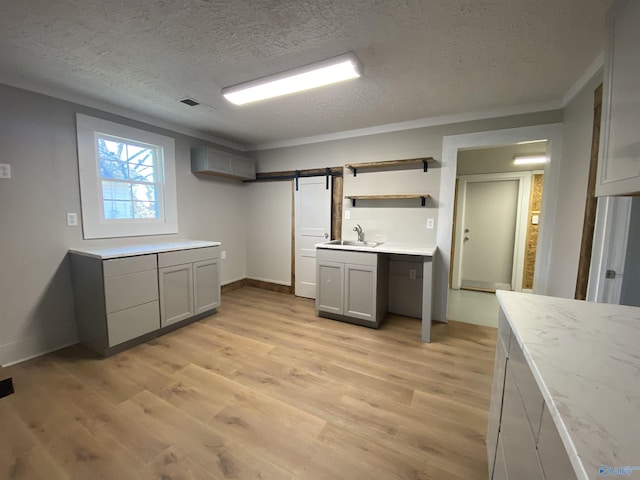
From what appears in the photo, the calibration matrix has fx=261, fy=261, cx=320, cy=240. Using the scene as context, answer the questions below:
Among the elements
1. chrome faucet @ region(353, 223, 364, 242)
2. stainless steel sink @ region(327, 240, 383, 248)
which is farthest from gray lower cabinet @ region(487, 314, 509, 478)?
chrome faucet @ region(353, 223, 364, 242)

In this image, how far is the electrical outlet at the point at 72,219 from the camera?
99.1 inches

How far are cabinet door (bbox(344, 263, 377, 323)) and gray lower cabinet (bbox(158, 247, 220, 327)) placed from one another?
1.66 m

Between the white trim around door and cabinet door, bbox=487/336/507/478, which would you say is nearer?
cabinet door, bbox=487/336/507/478

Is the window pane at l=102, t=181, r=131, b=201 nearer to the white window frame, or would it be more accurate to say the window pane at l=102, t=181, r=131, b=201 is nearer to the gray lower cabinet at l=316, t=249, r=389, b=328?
the white window frame

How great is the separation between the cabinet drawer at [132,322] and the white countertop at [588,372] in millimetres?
2953

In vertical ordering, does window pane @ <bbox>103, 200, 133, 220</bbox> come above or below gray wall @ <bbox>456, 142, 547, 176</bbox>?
below

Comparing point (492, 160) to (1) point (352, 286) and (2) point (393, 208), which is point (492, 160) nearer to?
(2) point (393, 208)

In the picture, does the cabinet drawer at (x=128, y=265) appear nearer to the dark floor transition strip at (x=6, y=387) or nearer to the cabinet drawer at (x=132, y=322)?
the cabinet drawer at (x=132, y=322)

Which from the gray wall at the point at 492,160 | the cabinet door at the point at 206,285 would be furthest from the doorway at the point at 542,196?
the cabinet door at the point at 206,285

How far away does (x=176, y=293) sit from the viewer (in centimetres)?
287

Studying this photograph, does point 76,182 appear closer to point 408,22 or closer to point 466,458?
point 408,22

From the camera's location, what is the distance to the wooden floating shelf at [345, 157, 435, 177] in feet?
10.0

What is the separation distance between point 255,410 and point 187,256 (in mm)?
1875

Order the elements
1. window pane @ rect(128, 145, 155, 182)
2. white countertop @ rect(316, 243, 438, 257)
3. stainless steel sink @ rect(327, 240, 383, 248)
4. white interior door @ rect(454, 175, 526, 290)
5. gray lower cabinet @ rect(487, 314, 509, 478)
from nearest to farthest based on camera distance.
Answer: gray lower cabinet @ rect(487, 314, 509, 478) → white countertop @ rect(316, 243, 438, 257) → window pane @ rect(128, 145, 155, 182) → stainless steel sink @ rect(327, 240, 383, 248) → white interior door @ rect(454, 175, 526, 290)
